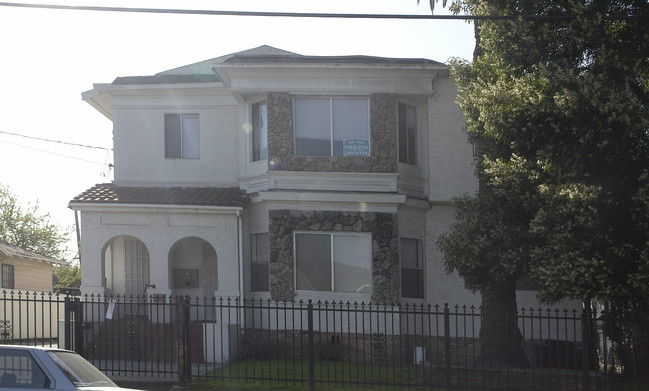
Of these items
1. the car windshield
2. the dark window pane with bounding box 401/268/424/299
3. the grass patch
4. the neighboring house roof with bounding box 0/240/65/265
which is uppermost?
the neighboring house roof with bounding box 0/240/65/265

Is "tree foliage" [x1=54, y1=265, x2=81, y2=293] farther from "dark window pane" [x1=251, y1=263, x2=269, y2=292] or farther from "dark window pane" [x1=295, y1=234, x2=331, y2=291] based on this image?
"dark window pane" [x1=295, y1=234, x2=331, y2=291]

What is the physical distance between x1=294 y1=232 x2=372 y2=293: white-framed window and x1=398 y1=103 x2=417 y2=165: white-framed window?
252 centimetres

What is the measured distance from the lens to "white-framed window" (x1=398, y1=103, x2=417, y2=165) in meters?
20.8

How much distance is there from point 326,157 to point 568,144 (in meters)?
8.22

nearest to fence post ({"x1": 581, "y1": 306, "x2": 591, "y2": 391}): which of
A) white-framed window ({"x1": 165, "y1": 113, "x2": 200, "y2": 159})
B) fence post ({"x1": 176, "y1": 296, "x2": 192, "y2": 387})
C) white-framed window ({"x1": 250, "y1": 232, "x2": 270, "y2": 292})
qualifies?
fence post ({"x1": 176, "y1": 296, "x2": 192, "y2": 387})

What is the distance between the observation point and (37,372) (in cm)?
927

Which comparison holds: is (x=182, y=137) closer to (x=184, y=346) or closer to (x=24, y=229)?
(x=184, y=346)

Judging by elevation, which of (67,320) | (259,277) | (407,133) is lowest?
(67,320)

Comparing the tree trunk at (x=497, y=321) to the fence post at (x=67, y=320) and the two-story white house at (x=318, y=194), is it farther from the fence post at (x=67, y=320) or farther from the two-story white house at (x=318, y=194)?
the fence post at (x=67, y=320)

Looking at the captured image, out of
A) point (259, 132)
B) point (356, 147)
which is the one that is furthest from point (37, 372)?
point (259, 132)

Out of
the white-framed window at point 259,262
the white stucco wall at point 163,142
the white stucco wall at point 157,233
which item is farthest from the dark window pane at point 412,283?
the white stucco wall at point 163,142

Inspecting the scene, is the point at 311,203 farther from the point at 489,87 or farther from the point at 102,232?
the point at 489,87

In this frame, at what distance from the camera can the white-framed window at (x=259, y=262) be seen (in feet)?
68.5

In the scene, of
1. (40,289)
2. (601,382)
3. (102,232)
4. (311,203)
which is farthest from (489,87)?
(40,289)
